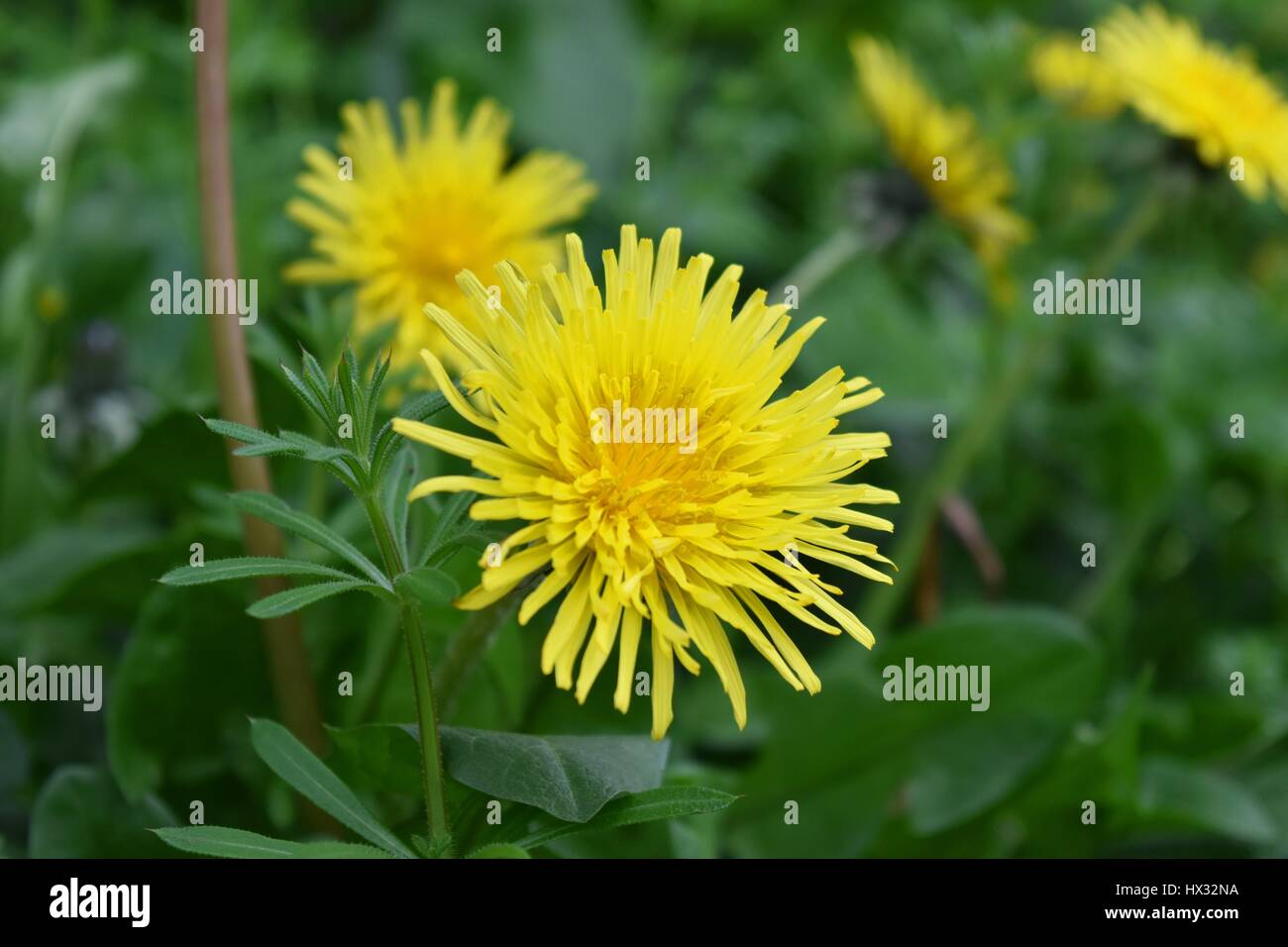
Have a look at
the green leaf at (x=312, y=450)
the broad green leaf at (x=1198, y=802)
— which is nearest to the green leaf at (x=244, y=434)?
the green leaf at (x=312, y=450)

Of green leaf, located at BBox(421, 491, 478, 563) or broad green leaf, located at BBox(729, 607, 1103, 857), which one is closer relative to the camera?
green leaf, located at BBox(421, 491, 478, 563)

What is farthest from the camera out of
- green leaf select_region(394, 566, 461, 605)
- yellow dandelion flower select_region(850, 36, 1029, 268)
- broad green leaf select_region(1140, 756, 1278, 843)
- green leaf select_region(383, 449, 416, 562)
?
yellow dandelion flower select_region(850, 36, 1029, 268)

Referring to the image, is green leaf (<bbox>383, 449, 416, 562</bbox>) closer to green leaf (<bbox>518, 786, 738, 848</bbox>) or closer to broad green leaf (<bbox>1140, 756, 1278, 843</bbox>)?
green leaf (<bbox>518, 786, 738, 848</bbox>)

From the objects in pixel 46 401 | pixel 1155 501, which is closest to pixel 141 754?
pixel 46 401

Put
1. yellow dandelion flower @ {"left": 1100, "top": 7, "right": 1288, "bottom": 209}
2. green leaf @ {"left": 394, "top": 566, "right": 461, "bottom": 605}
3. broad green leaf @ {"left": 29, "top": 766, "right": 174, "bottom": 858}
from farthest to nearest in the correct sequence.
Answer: yellow dandelion flower @ {"left": 1100, "top": 7, "right": 1288, "bottom": 209} < broad green leaf @ {"left": 29, "top": 766, "right": 174, "bottom": 858} < green leaf @ {"left": 394, "top": 566, "right": 461, "bottom": 605}

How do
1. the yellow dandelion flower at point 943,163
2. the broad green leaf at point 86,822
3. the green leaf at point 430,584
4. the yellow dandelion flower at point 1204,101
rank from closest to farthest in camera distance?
the green leaf at point 430,584, the broad green leaf at point 86,822, the yellow dandelion flower at point 1204,101, the yellow dandelion flower at point 943,163

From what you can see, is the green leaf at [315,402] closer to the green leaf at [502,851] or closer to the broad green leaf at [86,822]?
the green leaf at [502,851]

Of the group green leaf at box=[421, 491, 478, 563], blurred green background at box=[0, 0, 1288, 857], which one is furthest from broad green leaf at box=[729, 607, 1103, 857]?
green leaf at box=[421, 491, 478, 563]
